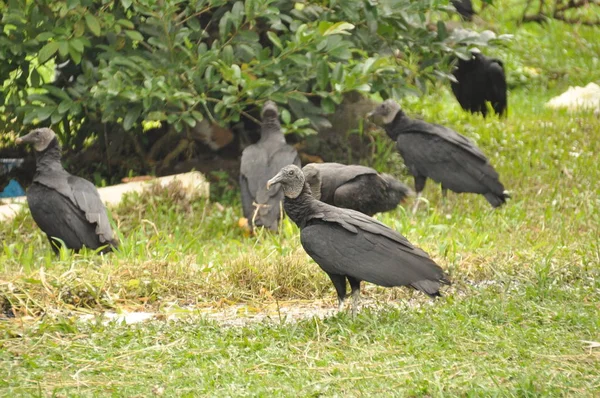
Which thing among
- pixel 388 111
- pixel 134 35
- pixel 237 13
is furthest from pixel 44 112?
pixel 388 111

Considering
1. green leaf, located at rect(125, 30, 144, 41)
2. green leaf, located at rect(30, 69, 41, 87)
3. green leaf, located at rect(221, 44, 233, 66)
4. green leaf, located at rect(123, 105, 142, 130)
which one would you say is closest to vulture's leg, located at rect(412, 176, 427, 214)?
green leaf, located at rect(221, 44, 233, 66)

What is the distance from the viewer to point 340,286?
4648 mm

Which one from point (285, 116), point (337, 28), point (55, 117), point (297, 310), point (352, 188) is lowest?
point (297, 310)

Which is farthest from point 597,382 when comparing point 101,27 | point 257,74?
point 101,27

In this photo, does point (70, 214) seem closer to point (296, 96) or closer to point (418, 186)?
point (296, 96)

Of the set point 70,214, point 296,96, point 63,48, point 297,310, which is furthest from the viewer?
point 296,96

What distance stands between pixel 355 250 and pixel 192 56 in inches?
134

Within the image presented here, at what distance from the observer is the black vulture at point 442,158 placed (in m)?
7.24

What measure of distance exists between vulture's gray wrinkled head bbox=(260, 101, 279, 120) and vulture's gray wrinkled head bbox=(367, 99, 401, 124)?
2.60 ft

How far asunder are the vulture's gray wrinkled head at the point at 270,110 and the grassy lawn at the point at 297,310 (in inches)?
33.2

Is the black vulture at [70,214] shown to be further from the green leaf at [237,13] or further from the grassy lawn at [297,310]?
the green leaf at [237,13]

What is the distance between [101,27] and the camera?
7.25 m

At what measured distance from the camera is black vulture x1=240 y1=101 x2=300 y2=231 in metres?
6.80

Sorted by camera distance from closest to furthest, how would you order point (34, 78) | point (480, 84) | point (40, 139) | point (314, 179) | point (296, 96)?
point (314, 179)
point (40, 139)
point (34, 78)
point (296, 96)
point (480, 84)
